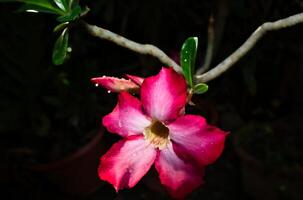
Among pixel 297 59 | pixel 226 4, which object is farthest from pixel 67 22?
pixel 297 59

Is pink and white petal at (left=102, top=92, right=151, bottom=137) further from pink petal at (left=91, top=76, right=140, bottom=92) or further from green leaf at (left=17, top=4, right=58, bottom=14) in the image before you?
green leaf at (left=17, top=4, right=58, bottom=14)

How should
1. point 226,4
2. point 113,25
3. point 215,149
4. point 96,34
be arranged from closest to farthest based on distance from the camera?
point 215,149
point 96,34
point 226,4
point 113,25

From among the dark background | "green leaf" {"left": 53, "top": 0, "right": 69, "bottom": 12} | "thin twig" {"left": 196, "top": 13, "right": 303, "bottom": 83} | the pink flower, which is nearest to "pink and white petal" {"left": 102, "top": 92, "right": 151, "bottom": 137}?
the pink flower

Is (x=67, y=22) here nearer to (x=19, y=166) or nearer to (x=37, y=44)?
(x=37, y=44)

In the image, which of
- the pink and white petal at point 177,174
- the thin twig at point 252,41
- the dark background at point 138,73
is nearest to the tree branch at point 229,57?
the thin twig at point 252,41

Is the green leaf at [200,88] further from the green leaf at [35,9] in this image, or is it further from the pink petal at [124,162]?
the green leaf at [35,9]

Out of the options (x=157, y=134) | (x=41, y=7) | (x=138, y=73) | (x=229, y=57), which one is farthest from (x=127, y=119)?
(x=138, y=73)
